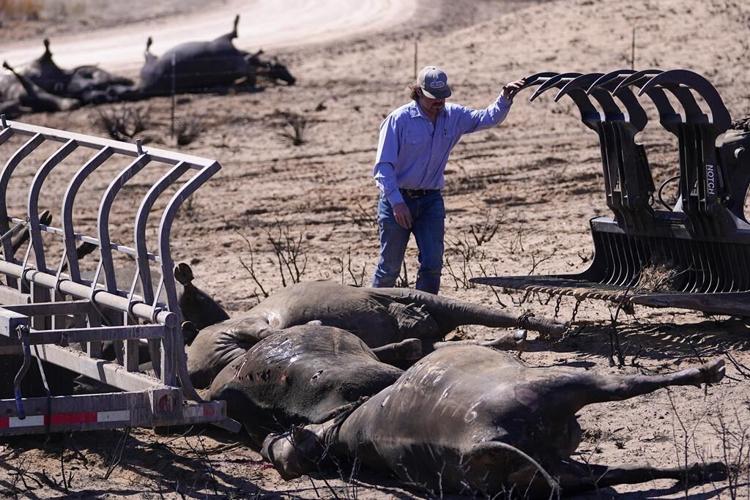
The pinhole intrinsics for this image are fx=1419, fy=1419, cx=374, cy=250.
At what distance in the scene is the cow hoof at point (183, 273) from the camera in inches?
318

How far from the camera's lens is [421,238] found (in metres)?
8.60

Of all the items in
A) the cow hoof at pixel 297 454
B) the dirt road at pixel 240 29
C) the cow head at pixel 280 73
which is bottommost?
the cow hoof at pixel 297 454

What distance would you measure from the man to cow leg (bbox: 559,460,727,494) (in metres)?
3.02

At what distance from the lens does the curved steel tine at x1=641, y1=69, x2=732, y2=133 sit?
7820 millimetres

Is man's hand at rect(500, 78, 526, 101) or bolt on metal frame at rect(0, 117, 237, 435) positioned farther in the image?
man's hand at rect(500, 78, 526, 101)

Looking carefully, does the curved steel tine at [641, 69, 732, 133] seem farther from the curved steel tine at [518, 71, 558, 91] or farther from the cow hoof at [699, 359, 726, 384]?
the cow hoof at [699, 359, 726, 384]

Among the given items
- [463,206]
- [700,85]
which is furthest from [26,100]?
[700,85]

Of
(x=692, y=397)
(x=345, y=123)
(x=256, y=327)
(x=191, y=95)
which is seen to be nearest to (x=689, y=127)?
(x=692, y=397)

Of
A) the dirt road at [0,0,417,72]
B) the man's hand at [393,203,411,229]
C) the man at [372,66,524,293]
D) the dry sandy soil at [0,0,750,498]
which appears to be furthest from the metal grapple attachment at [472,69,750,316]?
the dirt road at [0,0,417,72]

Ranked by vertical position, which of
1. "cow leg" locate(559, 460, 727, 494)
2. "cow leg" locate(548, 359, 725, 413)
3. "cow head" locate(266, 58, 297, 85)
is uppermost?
"cow head" locate(266, 58, 297, 85)

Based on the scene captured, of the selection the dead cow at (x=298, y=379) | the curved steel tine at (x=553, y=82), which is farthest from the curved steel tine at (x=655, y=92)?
the dead cow at (x=298, y=379)

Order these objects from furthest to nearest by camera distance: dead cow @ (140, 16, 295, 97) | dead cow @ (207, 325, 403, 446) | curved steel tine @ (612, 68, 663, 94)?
dead cow @ (140, 16, 295, 97)
curved steel tine @ (612, 68, 663, 94)
dead cow @ (207, 325, 403, 446)

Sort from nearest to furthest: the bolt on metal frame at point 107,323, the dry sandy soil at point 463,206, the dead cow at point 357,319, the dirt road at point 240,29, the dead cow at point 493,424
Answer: the dead cow at point 493,424 → the bolt on metal frame at point 107,323 → the dry sandy soil at point 463,206 → the dead cow at point 357,319 → the dirt road at point 240,29

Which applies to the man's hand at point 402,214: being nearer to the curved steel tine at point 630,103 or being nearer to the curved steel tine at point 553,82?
the curved steel tine at point 553,82
